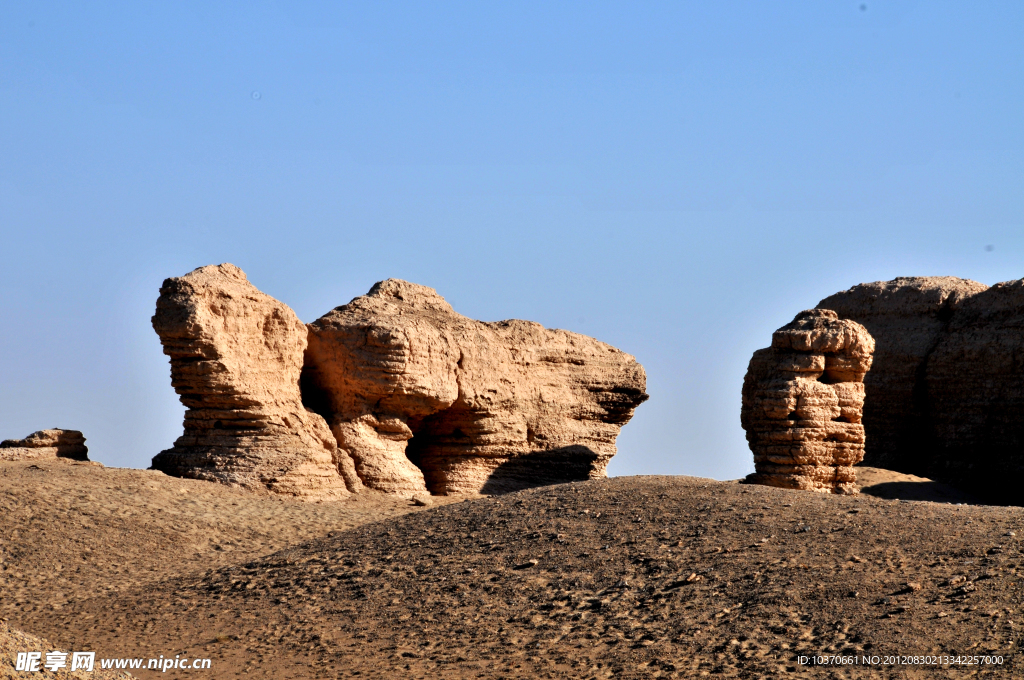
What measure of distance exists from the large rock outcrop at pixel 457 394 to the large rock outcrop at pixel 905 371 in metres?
4.77

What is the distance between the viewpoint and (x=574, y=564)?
13.1 m

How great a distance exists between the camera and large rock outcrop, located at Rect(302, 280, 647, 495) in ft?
64.6

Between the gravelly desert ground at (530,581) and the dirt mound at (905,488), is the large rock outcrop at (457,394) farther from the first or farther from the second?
the dirt mound at (905,488)

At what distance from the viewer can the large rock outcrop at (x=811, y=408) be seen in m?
18.7

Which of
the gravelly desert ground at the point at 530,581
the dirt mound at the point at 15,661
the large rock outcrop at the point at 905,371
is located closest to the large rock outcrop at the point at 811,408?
the gravelly desert ground at the point at 530,581

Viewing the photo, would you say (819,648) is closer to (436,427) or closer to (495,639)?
(495,639)

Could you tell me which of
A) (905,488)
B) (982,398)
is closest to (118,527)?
(905,488)

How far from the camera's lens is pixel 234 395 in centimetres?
1797

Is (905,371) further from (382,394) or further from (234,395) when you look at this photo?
(234,395)

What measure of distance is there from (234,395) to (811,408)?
8843 mm

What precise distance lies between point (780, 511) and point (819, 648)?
4.04 meters

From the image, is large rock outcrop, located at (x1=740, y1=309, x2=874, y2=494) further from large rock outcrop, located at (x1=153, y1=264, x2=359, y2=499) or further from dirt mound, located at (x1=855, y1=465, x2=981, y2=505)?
large rock outcrop, located at (x1=153, y1=264, x2=359, y2=499)

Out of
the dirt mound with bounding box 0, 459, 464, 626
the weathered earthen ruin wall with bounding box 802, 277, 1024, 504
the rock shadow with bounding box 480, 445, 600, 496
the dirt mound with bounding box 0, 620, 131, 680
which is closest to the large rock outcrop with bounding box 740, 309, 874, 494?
the rock shadow with bounding box 480, 445, 600, 496

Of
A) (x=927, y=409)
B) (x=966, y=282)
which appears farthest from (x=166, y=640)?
(x=966, y=282)
